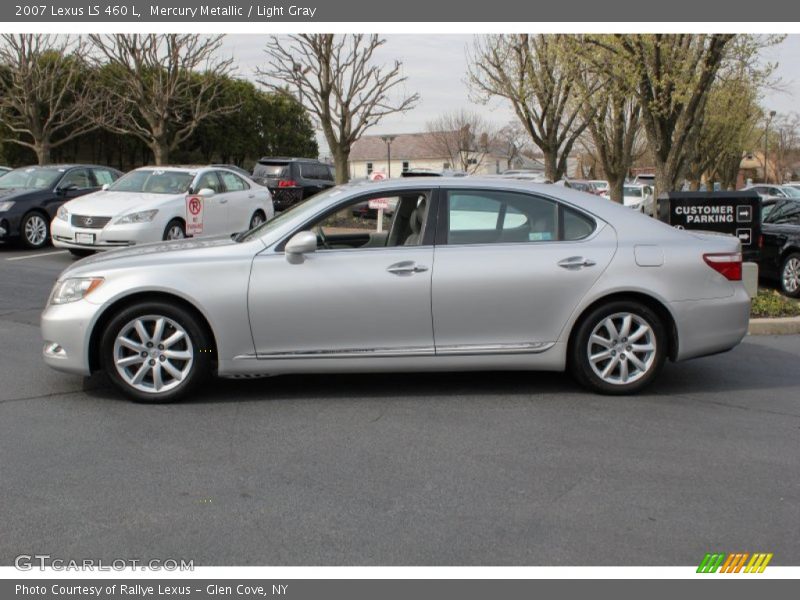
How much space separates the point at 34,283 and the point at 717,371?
8.65 meters

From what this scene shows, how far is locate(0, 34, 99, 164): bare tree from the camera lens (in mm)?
33312

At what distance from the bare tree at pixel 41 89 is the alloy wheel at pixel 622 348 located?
30.9 m

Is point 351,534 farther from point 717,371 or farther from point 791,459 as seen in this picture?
point 717,371

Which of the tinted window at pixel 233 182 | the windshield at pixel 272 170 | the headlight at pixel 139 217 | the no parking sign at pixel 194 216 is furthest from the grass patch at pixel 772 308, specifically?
the windshield at pixel 272 170

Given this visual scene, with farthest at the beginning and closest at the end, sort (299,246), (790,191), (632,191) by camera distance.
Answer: (632,191)
(790,191)
(299,246)

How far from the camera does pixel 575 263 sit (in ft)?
19.6

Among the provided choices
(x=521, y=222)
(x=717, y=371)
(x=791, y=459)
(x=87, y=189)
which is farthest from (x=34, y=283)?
(x=791, y=459)

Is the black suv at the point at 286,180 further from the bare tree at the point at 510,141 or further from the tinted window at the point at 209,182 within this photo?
the bare tree at the point at 510,141

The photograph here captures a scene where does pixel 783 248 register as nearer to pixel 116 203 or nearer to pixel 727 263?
pixel 727 263

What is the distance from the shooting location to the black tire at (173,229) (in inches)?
518

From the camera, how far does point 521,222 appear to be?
6121 mm

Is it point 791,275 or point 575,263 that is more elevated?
point 575,263

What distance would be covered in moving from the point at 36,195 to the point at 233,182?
345 cm

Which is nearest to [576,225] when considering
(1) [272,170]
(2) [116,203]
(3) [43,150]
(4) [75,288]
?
(4) [75,288]
